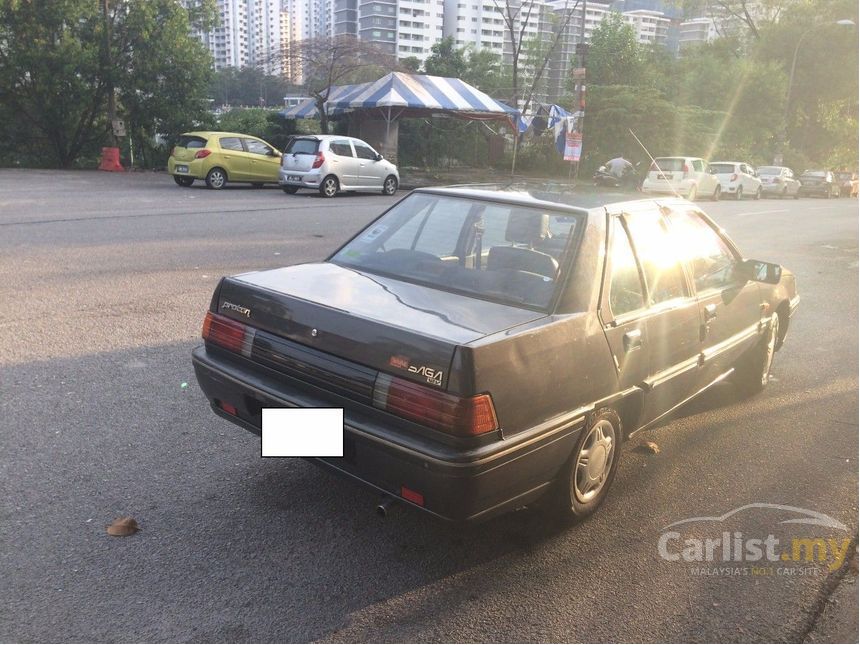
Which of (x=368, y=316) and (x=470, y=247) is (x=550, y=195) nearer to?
(x=470, y=247)

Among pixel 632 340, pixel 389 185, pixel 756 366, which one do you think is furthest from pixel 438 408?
pixel 389 185

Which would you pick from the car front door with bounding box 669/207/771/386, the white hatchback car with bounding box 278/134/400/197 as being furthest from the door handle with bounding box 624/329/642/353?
the white hatchback car with bounding box 278/134/400/197

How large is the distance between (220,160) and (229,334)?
17867 millimetres

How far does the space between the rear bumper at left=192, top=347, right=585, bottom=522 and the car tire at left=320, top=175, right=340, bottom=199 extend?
53.5 feet

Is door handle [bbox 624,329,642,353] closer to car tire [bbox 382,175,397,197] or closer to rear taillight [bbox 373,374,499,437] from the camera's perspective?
rear taillight [bbox 373,374,499,437]

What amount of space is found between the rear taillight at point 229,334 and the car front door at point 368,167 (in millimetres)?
16957

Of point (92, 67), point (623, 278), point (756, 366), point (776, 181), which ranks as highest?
point (92, 67)

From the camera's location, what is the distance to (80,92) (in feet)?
86.4

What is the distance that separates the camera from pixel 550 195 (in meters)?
4.12

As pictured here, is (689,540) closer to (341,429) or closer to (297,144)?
(341,429)

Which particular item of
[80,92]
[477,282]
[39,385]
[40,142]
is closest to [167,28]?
[80,92]

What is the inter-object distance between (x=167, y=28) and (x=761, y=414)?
2622 centimetres

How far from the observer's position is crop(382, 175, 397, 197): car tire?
21.2 meters

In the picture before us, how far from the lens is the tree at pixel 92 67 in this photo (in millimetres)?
25250
